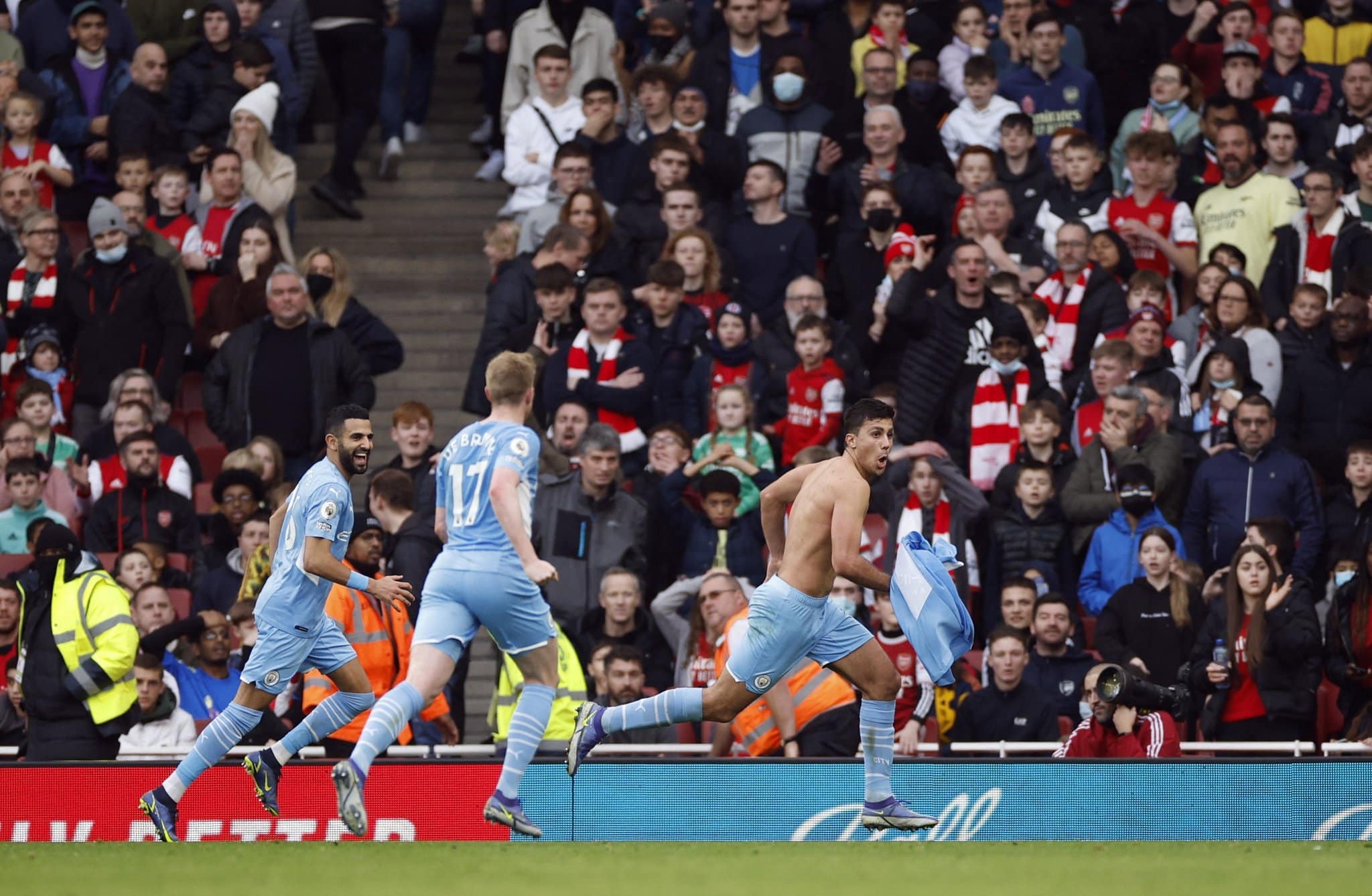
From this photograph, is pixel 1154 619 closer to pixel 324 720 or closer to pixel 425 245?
pixel 324 720

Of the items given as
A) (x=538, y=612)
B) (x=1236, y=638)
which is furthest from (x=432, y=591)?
(x=1236, y=638)

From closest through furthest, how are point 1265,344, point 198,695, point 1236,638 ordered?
point 1236,638 → point 198,695 → point 1265,344

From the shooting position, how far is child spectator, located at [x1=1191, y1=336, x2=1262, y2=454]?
1398cm

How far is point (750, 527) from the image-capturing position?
1362 cm

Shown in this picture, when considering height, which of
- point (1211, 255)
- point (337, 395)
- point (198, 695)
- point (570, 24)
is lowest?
point (198, 695)

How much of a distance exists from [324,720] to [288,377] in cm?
533

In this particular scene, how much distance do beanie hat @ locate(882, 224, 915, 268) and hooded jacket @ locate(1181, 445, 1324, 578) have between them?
254 cm

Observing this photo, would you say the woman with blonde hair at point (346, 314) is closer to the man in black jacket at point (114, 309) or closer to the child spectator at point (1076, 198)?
the man in black jacket at point (114, 309)

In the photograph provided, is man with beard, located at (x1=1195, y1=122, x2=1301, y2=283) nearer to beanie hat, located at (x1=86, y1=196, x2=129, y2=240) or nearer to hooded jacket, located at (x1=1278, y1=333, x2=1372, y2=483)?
hooded jacket, located at (x1=1278, y1=333, x2=1372, y2=483)

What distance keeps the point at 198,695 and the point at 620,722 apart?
4.04 metres

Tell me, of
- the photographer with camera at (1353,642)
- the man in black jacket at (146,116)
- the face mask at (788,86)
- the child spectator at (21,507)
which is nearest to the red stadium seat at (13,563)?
the child spectator at (21,507)

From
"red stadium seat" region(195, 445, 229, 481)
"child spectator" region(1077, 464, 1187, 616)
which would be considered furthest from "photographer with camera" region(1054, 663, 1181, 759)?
"red stadium seat" region(195, 445, 229, 481)

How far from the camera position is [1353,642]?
11.9 m

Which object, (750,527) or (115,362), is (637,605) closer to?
(750,527)
